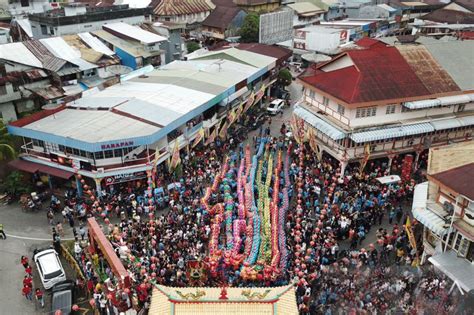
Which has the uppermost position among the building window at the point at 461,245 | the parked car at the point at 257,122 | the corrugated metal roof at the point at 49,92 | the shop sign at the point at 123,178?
the corrugated metal roof at the point at 49,92

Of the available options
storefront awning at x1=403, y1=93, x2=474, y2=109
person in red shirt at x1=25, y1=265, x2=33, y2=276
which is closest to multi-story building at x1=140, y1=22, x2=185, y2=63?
storefront awning at x1=403, y1=93, x2=474, y2=109

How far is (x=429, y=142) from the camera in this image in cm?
3544

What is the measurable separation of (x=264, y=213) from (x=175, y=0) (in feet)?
204

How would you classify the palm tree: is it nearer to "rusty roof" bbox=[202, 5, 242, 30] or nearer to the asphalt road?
the asphalt road

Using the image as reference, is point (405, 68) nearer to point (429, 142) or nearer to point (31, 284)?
point (429, 142)

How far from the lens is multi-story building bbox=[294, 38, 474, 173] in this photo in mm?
33406

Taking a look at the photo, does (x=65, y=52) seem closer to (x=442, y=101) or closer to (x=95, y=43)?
(x=95, y=43)

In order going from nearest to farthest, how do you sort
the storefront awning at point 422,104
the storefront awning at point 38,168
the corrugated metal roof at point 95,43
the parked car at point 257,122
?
the storefront awning at point 38,168, the storefront awning at point 422,104, the parked car at point 257,122, the corrugated metal roof at point 95,43

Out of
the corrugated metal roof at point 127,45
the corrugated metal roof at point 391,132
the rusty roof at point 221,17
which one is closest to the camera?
the corrugated metal roof at point 391,132

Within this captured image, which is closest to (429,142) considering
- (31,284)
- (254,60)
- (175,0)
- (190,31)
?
(254,60)

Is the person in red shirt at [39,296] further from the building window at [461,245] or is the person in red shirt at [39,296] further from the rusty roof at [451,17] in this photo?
the rusty roof at [451,17]

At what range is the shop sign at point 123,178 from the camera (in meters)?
31.2

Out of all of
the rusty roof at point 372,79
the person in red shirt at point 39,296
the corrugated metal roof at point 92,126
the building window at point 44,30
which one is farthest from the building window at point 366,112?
the building window at point 44,30

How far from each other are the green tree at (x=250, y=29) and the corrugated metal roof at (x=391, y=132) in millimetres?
42346
